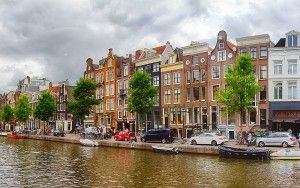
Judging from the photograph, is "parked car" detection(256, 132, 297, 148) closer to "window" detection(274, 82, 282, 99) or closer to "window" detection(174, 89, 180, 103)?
"window" detection(274, 82, 282, 99)

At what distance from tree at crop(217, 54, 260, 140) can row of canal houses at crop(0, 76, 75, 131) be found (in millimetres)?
69636

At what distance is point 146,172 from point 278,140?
70.2 feet

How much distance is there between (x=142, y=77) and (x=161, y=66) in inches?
441

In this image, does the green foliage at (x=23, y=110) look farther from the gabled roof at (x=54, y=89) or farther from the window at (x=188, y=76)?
the window at (x=188, y=76)

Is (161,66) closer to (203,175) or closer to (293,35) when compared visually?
(293,35)

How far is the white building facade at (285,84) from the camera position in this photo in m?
67.1

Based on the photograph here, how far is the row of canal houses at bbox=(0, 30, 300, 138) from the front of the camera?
2667 inches

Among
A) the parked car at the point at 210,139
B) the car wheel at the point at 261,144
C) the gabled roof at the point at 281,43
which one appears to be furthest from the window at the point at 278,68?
the car wheel at the point at 261,144

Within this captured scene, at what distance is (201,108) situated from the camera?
7631 cm

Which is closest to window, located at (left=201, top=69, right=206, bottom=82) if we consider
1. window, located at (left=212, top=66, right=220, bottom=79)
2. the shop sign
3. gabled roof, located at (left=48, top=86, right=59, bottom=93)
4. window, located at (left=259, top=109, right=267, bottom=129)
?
window, located at (left=212, top=66, right=220, bottom=79)

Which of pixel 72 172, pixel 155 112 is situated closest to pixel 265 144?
pixel 72 172

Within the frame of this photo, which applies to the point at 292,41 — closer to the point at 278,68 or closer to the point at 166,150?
the point at 278,68

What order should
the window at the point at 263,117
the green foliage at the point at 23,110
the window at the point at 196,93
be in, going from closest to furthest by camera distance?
the window at the point at 263,117
the window at the point at 196,93
the green foliage at the point at 23,110

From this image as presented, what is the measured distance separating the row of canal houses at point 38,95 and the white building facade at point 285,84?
66.9 metres
